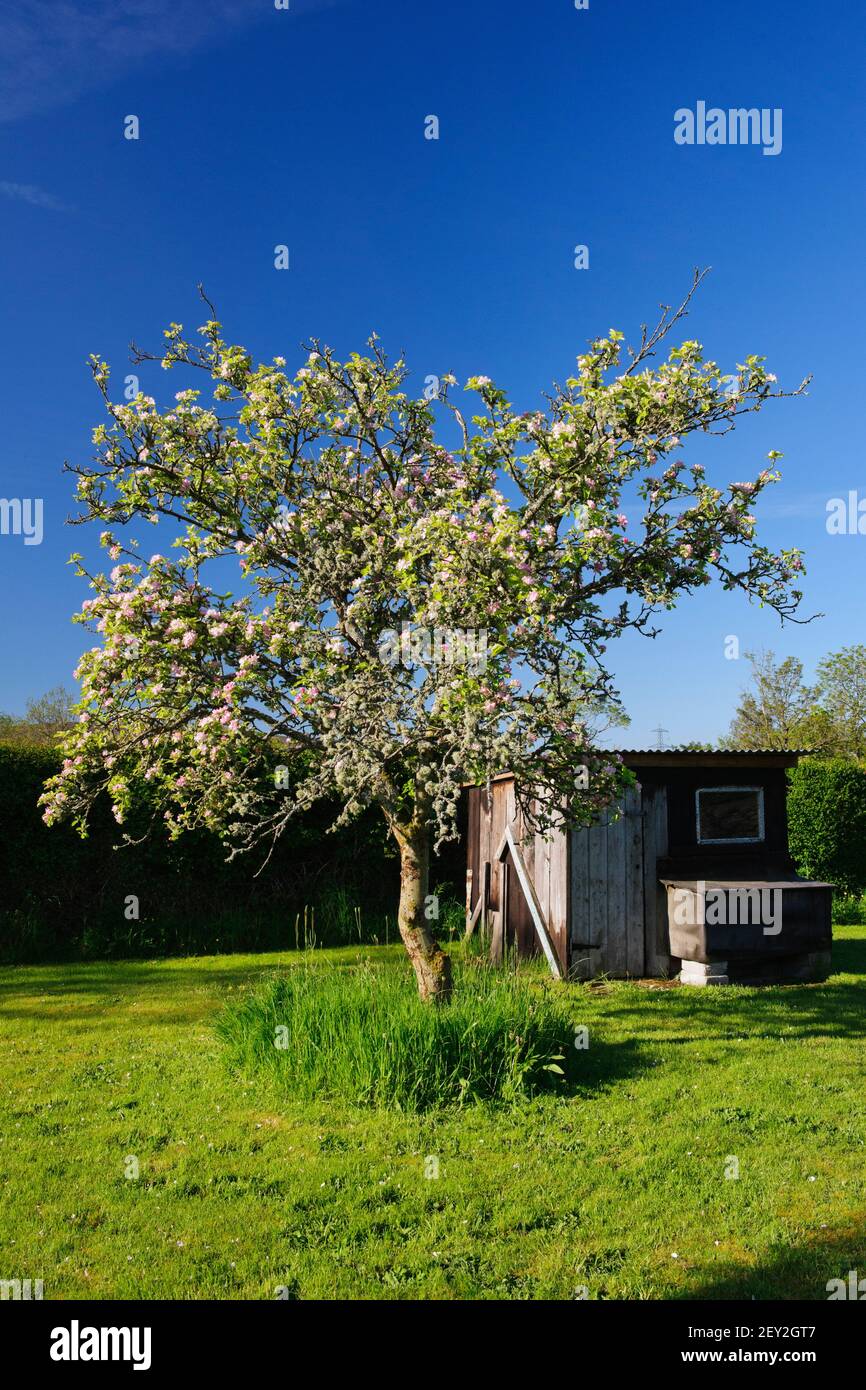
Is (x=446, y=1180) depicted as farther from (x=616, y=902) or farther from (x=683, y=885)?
(x=683, y=885)

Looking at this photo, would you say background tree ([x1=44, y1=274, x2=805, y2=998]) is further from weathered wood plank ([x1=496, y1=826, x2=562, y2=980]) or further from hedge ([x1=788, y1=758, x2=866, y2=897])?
hedge ([x1=788, y1=758, x2=866, y2=897])

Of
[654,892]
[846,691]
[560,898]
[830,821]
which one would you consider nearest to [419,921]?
[560,898]

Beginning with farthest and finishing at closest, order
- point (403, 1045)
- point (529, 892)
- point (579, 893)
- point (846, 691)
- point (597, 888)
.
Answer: point (846, 691) < point (529, 892) < point (597, 888) < point (579, 893) < point (403, 1045)

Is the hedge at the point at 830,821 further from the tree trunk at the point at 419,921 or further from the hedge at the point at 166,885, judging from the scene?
the tree trunk at the point at 419,921

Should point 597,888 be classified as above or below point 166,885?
above

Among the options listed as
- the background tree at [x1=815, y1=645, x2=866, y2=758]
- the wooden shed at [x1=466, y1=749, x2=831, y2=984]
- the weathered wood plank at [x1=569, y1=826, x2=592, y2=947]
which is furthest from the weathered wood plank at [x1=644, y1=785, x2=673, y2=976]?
the background tree at [x1=815, y1=645, x2=866, y2=758]

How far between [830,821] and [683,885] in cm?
928

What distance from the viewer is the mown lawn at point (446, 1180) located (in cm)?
525

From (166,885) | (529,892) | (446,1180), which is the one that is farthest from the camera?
(166,885)

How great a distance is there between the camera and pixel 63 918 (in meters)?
16.5

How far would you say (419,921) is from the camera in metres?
9.70

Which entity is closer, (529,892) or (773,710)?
Result: (529,892)

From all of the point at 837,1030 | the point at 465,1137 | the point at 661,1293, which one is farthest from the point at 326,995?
the point at 837,1030

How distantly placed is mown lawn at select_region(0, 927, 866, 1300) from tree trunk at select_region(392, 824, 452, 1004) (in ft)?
5.39
